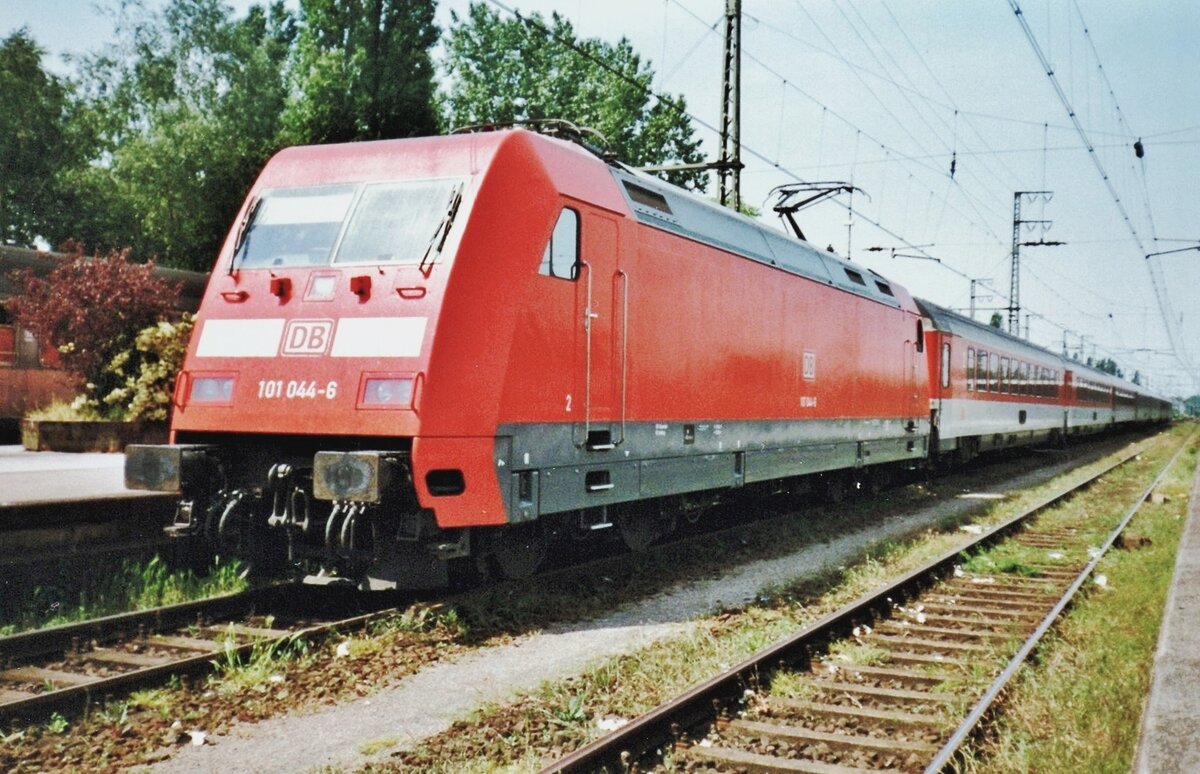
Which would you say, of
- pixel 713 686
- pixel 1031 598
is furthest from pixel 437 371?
pixel 1031 598

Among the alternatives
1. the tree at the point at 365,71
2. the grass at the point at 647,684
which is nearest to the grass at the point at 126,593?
the grass at the point at 647,684

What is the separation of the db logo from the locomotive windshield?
495 mm

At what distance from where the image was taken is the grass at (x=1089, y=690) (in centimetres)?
474

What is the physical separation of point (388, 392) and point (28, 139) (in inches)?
1615

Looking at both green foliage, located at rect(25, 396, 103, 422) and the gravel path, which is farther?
green foliage, located at rect(25, 396, 103, 422)

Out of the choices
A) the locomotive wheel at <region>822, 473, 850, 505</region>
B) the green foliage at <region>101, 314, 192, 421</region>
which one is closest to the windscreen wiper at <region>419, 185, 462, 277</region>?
the locomotive wheel at <region>822, 473, 850, 505</region>

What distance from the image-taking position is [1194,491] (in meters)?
15.7

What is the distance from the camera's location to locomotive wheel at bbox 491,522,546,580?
8.12 meters

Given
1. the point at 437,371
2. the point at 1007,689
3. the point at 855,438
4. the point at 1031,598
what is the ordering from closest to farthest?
1. the point at 1007,689
2. the point at 437,371
3. the point at 1031,598
4. the point at 855,438

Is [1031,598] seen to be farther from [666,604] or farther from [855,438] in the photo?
[855,438]

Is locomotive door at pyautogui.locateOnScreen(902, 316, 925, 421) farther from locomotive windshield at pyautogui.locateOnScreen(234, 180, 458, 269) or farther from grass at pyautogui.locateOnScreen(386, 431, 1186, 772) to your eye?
locomotive windshield at pyautogui.locateOnScreen(234, 180, 458, 269)

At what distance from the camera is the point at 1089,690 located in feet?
18.9

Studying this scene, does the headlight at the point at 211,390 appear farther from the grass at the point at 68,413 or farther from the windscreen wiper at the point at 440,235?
the grass at the point at 68,413

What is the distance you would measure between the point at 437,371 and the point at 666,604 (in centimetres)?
297
